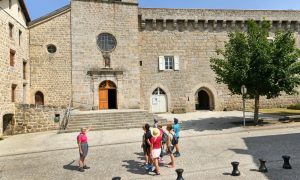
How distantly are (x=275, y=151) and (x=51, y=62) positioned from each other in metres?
17.5

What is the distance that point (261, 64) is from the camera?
15.6 meters

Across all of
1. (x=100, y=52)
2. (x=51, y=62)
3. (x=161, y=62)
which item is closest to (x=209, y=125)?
(x=161, y=62)

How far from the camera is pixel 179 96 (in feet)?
80.9

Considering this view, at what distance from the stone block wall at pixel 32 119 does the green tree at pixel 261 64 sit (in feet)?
38.8

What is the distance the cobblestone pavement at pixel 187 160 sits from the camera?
26.1ft

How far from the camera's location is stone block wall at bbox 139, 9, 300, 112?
24.4 meters

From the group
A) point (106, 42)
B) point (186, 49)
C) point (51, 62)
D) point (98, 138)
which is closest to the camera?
point (98, 138)

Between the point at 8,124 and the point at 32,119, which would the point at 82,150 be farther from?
the point at 8,124

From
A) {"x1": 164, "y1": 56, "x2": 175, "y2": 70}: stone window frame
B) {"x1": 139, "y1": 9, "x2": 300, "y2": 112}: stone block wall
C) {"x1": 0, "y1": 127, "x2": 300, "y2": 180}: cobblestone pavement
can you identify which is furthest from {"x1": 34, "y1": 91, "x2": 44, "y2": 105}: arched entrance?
{"x1": 164, "y1": 56, "x2": 175, "y2": 70}: stone window frame

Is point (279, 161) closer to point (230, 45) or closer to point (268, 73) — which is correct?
point (268, 73)

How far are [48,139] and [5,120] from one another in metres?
4.46

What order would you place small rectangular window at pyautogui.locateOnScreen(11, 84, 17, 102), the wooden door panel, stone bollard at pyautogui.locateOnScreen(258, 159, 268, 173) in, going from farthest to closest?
1. the wooden door panel
2. small rectangular window at pyautogui.locateOnScreen(11, 84, 17, 102)
3. stone bollard at pyautogui.locateOnScreen(258, 159, 268, 173)

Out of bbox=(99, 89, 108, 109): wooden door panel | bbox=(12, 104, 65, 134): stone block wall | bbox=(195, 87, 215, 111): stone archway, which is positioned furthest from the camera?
bbox=(195, 87, 215, 111): stone archway

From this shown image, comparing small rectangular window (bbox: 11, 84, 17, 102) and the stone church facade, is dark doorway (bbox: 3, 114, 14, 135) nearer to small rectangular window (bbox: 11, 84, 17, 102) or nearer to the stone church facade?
the stone church facade
